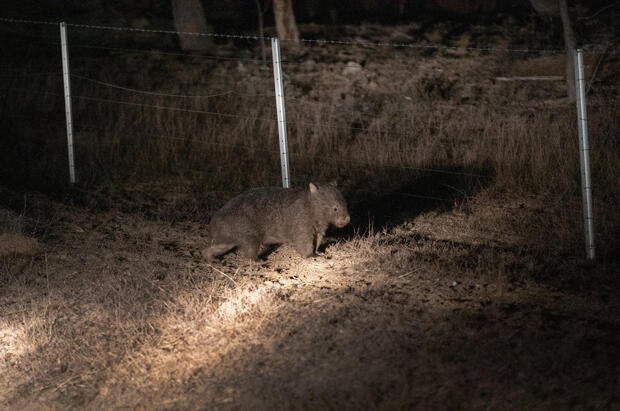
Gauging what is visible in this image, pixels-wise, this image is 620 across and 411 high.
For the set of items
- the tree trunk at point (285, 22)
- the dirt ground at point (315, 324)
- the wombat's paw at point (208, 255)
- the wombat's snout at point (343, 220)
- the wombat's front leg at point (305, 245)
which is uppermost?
the tree trunk at point (285, 22)

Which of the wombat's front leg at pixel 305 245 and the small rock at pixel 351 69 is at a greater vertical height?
the small rock at pixel 351 69

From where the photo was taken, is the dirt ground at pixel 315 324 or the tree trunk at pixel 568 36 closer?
the dirt ground at pixel 315 324

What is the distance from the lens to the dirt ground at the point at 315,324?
515 cm

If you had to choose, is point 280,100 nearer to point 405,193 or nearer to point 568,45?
point 405,193

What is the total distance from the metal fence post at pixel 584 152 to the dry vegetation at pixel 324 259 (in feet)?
0.96

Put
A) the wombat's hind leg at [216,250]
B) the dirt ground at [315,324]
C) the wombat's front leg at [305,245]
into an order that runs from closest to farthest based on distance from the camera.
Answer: the dirt ground at [315,324] < the wombat's front leg at [305,245] < the wombat's hind leg at [216,250]

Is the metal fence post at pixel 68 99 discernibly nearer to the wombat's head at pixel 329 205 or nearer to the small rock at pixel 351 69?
the wombat's head at pixel 329 205

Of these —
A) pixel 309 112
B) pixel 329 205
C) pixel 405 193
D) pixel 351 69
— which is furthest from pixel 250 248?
pixel 351 69

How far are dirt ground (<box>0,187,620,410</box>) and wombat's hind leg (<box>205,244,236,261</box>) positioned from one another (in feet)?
0.36

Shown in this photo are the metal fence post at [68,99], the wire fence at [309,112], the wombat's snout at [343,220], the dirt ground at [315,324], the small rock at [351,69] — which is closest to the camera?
the dirt ground at [315,324]

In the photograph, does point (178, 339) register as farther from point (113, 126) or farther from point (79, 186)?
point (113, 126)

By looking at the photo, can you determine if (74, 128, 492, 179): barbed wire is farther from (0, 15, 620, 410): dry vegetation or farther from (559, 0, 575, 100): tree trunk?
(559, 0, 575, 100): tree trunk

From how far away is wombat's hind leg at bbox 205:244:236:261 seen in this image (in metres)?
7.86

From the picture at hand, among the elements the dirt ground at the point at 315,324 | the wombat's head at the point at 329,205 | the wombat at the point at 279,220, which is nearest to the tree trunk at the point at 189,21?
the dirt ground at the point at 315,324
